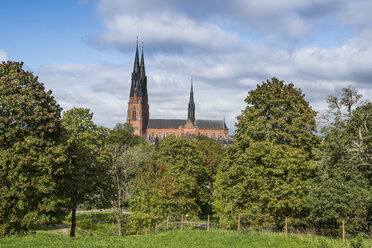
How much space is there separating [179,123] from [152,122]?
40.3ft

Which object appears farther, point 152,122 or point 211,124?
point 211,124

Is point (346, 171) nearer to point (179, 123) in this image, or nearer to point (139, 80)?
point (139, 80)

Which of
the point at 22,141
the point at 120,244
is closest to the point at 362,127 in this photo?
the point at 120,244

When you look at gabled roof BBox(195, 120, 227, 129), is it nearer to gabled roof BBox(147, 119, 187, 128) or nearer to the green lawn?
gabled roof BBox(147, 119, 187, 128)

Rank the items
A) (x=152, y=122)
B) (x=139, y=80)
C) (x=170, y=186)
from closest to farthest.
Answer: (x=170, y=186)
(x=139, y=80)
(x=152, y=122)

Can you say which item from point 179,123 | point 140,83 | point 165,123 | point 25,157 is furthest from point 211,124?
point 25,157

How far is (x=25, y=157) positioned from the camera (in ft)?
55.6

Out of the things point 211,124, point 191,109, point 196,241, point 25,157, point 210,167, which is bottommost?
point 196,241

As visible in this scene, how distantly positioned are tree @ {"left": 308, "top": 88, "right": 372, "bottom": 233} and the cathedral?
96.5 meters

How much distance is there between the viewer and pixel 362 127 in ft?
66.8

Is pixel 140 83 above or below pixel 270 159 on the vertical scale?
above

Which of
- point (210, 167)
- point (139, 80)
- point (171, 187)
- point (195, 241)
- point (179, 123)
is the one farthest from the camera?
point (179, 123)

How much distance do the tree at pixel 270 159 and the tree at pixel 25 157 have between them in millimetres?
11643

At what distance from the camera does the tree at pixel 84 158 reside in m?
Result: 20.5
